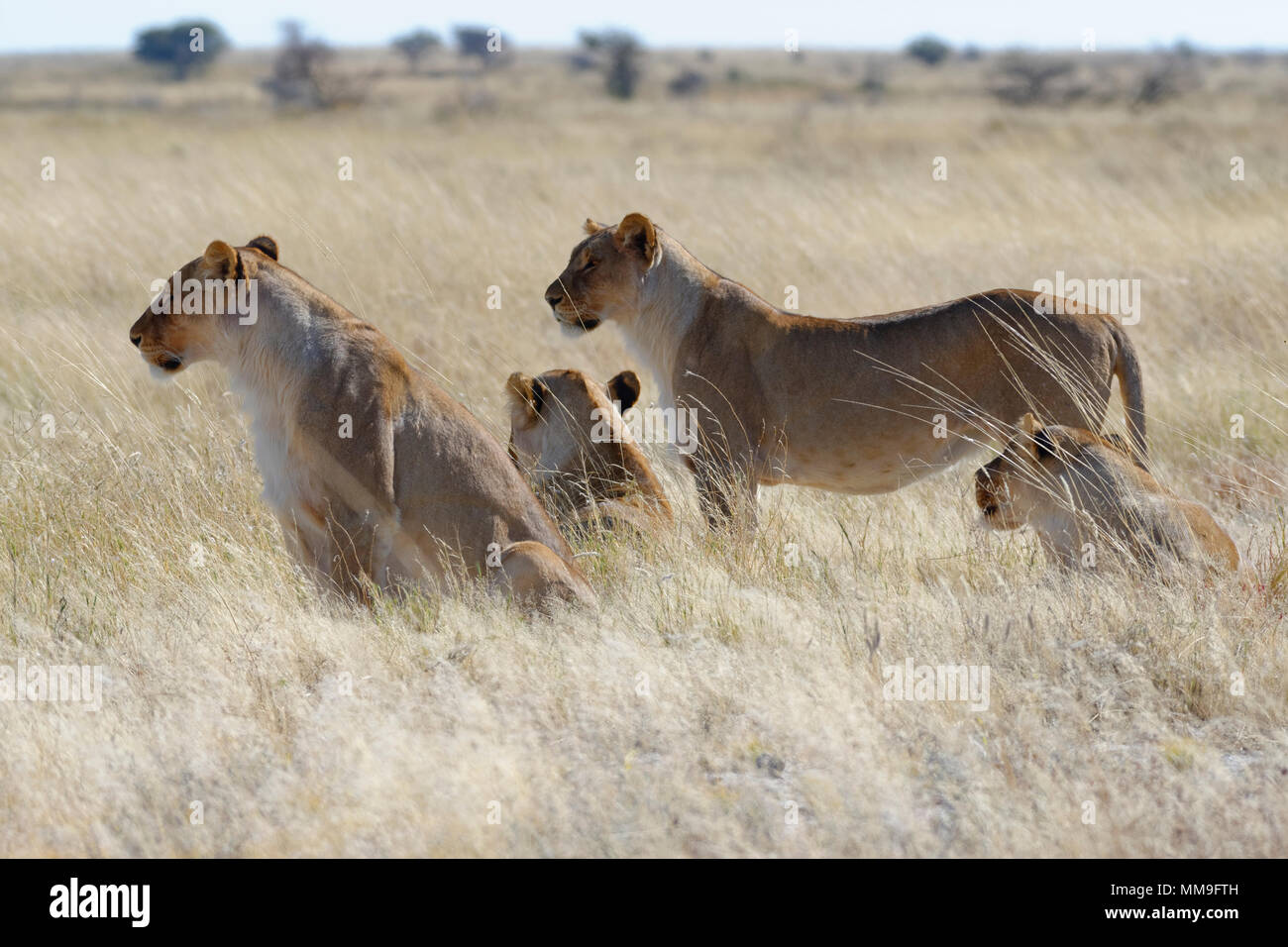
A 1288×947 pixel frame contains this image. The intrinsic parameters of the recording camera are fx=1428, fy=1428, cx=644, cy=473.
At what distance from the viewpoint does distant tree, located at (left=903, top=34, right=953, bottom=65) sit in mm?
85188

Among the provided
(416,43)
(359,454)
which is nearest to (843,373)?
(359,454)

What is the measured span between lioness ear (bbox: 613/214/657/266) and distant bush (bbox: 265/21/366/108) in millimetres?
29811

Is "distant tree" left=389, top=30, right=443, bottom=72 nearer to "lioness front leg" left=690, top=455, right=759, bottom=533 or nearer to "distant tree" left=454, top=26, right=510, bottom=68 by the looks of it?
"distant tree" left=454, top=26, right=510, bottom=68

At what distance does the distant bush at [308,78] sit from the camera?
35.8 m

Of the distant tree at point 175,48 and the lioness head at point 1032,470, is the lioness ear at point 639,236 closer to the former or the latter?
the lioness head at point 1032,470

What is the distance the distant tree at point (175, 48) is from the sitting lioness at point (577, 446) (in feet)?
228

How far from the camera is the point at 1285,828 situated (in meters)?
3.74

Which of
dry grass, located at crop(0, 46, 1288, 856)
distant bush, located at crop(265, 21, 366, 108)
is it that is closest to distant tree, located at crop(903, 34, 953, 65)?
distant bush, located at crop(265, 21, 366, 108)

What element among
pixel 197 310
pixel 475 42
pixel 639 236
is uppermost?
pixel 475 42

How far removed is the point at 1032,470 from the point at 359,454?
8.86 feet

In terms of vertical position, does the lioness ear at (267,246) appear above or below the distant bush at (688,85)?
below

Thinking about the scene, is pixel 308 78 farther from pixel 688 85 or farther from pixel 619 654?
pixel 619 654

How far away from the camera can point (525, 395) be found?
6.50 m

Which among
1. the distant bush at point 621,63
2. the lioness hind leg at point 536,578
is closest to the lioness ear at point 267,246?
the lioness hind leg at point 536,578
